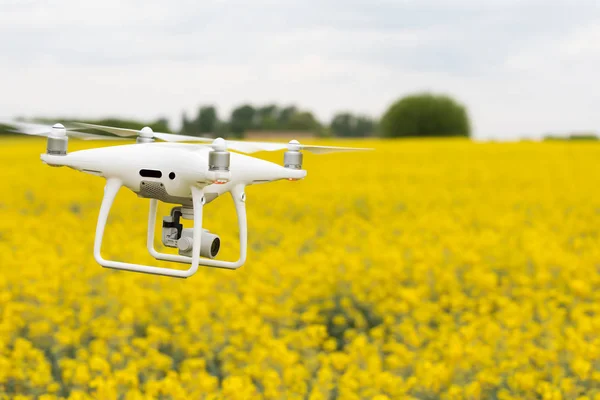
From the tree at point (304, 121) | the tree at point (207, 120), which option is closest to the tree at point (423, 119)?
the tree at point (304, 121)

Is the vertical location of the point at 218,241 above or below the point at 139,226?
above

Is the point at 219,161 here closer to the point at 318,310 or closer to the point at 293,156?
the point at 293,156

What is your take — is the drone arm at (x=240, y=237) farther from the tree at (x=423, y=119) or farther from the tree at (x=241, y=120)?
the tree at (x=423, y=119)

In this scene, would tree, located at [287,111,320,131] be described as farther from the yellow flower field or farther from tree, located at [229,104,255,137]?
the yellow flower field

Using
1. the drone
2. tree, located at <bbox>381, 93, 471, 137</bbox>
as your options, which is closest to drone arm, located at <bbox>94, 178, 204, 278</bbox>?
the drone

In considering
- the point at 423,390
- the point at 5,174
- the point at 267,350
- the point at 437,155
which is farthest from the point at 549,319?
the point at 437,155

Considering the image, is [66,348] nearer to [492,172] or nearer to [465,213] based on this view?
[465,213]
